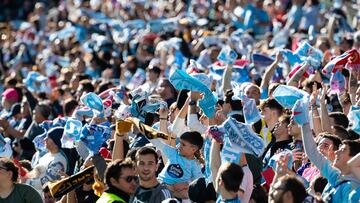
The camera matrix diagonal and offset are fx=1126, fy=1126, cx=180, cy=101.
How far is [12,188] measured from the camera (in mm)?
9570

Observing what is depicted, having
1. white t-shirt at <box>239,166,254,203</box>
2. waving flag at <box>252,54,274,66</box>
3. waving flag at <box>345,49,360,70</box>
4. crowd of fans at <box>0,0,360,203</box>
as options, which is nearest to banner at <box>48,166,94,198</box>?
crowd of fans at <box>0,0,360,203</box>

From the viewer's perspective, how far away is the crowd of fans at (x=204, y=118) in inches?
346

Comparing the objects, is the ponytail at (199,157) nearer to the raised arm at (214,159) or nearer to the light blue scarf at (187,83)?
the light blue scarf at (187,83)

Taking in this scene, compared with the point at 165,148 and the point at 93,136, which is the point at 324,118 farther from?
the point at 93,136

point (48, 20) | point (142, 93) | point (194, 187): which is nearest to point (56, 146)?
point (142, 93)

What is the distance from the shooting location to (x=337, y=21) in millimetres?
17812

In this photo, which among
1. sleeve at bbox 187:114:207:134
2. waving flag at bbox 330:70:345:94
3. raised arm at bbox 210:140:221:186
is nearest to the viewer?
raised arm at bbox 210:140:221:186

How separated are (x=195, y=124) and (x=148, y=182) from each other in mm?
2023

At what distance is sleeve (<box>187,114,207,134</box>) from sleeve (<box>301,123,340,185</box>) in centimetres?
220

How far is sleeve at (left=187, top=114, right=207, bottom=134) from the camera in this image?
10.8 meters

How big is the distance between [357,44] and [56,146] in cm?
532

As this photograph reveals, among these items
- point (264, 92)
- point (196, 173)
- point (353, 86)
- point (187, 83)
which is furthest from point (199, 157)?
point (264, 92)

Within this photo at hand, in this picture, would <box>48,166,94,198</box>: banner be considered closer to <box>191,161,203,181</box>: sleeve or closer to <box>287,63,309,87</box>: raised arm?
<box>191,161,203,181</box>: sleeve

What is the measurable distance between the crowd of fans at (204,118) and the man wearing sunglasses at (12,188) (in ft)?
0.04
